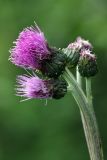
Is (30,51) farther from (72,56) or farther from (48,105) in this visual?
(48,105)

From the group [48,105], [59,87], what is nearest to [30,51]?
[59,87]

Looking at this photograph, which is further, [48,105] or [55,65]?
[48,105]

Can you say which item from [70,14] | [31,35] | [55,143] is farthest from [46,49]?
[55,143]

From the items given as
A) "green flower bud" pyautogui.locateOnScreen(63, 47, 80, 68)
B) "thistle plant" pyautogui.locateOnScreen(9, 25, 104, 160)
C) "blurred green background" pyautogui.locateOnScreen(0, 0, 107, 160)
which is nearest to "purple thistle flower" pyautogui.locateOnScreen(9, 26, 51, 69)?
"thistle plant" pyautogui.locateOnScreen(9, 25, 104, 160)

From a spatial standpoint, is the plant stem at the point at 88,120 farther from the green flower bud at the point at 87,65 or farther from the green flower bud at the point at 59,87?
the green flower bud at the point at 87,65

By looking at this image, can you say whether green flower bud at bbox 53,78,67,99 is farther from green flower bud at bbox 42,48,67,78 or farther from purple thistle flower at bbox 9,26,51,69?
purple thistle flower at bbox 9,26,51,69

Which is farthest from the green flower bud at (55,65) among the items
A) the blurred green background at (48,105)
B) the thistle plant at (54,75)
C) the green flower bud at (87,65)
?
the blurred green background at (48,105)
